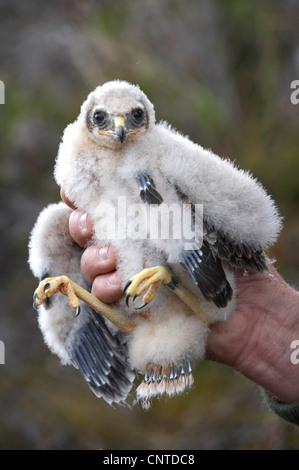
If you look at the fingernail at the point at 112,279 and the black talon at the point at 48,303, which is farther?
the black talon at the point at 48,303

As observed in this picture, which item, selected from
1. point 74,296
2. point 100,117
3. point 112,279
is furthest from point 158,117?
point 74,296

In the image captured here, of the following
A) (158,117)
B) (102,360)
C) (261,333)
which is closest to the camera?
(102,360)

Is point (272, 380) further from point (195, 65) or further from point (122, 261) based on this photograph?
point (195, 65)

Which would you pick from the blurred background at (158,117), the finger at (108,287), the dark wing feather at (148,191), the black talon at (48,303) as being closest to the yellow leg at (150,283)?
the finger at (108,287)

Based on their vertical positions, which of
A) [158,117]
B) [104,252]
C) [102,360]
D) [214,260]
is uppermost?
[158,117]

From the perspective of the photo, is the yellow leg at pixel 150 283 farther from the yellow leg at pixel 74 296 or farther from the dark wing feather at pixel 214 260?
the yellow leg at pixel 74 296

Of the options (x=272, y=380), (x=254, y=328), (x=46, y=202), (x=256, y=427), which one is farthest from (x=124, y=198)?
(x=46, y=202)

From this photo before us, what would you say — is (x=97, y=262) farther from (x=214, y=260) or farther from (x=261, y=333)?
(x=261, y=333)
